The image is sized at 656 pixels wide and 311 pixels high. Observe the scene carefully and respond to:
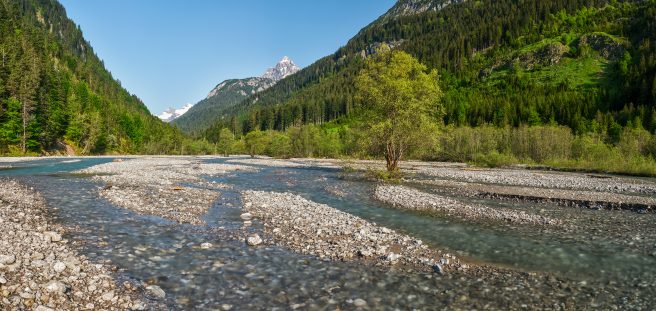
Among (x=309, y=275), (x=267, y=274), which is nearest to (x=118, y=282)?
(x=267, y=274)

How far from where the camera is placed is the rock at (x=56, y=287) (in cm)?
861

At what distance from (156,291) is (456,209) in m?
19.3

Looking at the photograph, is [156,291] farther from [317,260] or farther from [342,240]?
[342,240]

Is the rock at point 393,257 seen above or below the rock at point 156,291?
below

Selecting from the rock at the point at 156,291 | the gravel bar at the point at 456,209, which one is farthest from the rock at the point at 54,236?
the gravel bar at the point at 456,209

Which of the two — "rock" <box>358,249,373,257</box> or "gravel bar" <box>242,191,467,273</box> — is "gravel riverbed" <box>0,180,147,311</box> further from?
"rock" <box>358,249,373,257</box>

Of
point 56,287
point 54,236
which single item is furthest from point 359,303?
point 54,236

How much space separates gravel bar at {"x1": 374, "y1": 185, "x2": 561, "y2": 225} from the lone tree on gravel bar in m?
17.4

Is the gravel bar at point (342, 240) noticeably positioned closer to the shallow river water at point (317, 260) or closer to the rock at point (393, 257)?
the rock at point (393, 257)

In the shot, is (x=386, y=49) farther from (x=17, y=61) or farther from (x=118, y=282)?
(x=17, y=61)

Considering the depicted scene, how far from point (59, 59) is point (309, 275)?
9580 inches

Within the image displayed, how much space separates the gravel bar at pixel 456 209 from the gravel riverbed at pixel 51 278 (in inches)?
726

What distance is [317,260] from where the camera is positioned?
12.6 meters

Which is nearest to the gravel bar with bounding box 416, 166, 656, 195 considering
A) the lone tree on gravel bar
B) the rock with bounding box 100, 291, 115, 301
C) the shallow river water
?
the lone tree on gravel bar
